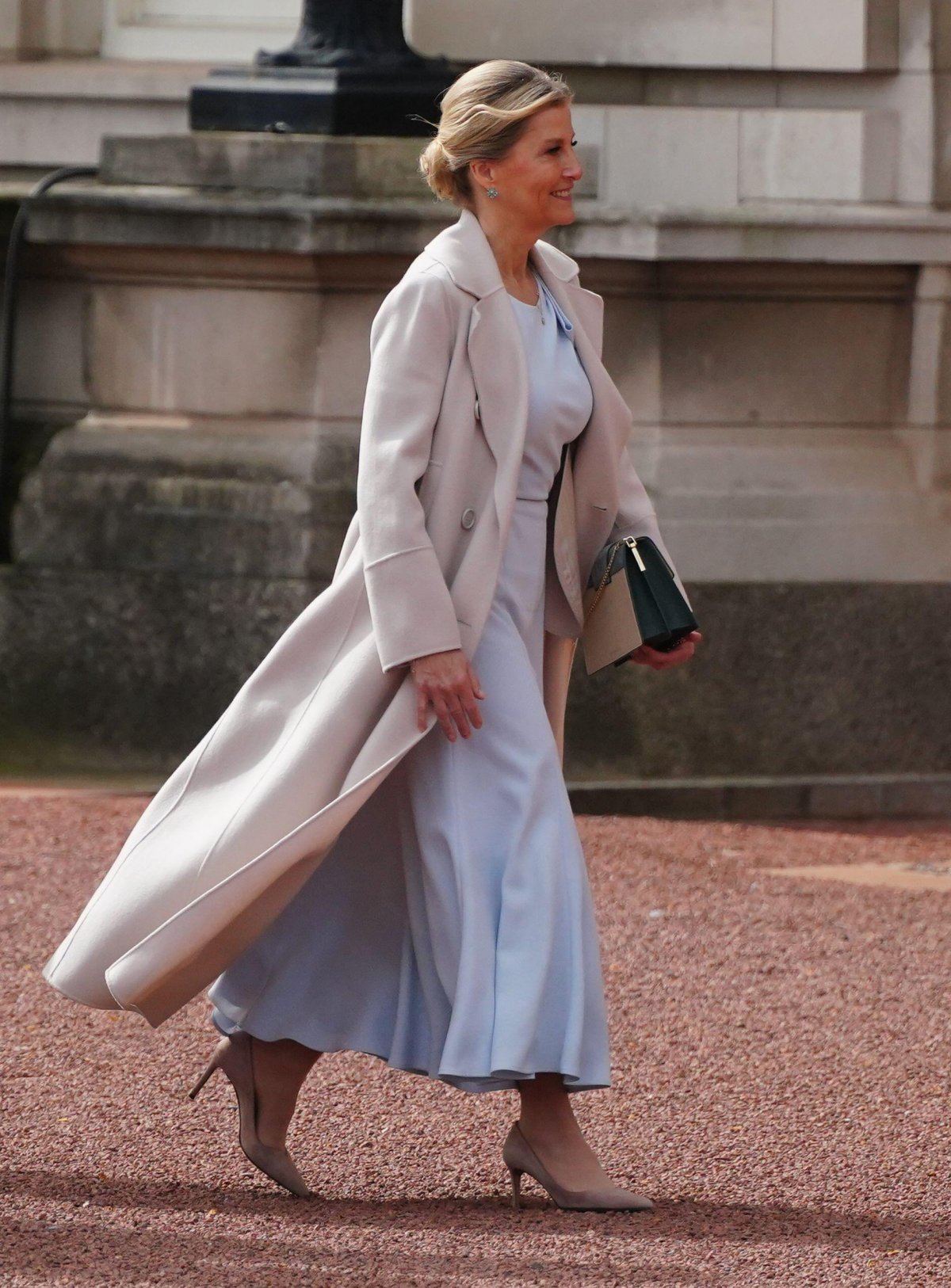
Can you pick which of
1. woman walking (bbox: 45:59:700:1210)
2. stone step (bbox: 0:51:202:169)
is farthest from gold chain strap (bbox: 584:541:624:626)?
stone step (bbox: 0:51:202:169)

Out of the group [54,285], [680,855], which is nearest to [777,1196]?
[680,855]

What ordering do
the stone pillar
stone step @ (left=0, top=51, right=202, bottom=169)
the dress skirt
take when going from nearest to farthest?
the dress skirt, stone step @ (left=0, top=51, right=202, bottom=169), the stone pillar

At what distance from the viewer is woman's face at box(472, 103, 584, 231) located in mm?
4105

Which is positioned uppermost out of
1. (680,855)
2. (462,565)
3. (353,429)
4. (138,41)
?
(138,41)

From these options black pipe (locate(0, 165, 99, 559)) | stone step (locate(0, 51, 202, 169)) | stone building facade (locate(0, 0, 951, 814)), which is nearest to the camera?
stone building facade (locate(0, 0, 951, 814))

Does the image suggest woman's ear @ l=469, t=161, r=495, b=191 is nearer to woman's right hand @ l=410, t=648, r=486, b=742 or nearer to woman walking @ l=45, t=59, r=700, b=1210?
woman walking @ l=45, t=59, r=700, b=1210

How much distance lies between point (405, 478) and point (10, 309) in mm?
5371

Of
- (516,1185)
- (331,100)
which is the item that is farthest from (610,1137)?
(331,100)

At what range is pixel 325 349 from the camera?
27.8 feet

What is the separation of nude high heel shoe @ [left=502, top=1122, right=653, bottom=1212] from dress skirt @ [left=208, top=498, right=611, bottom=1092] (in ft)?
0.53

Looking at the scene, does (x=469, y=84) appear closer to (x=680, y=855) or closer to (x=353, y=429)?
(x=680, y=855)

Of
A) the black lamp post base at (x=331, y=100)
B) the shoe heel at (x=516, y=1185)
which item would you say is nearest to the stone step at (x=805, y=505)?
the black lamp post base at (x=331, y=100)

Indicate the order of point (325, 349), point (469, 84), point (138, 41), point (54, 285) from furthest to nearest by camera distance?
point (138, 41) < point (54, 285) < point (325, 349) < point (469, 84)

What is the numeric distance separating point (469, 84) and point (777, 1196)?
6.43 feet
